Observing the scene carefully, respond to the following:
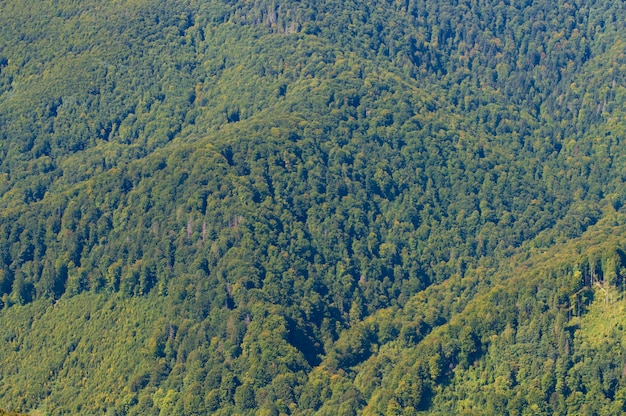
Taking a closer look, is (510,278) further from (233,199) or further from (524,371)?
A: (233,199)

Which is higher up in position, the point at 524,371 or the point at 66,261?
the point at 66,261

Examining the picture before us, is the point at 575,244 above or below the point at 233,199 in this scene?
below

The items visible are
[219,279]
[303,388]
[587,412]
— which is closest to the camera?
[587,412]

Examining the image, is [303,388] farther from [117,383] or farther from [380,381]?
[117,383]

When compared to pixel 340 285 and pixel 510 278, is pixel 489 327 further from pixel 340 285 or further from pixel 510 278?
pixel 340 285

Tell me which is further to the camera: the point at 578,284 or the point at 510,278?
the point at 510,278

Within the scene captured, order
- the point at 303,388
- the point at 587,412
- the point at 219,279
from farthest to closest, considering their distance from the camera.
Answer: the point at 219,279
the point at 303,388
the point at 587,412

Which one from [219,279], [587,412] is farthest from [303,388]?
[587,412]

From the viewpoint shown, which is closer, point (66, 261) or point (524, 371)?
point (524, 371)

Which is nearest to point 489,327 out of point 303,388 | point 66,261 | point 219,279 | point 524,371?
point 524,371
